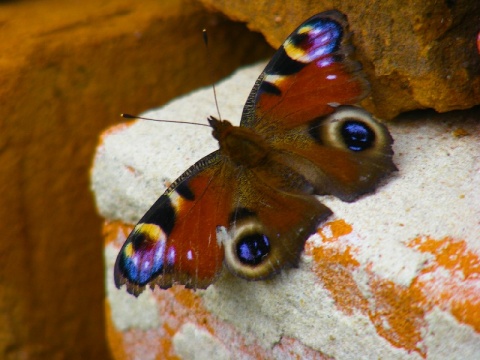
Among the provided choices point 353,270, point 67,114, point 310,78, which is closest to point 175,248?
point 353,270

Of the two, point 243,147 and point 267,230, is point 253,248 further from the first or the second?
point 243,147

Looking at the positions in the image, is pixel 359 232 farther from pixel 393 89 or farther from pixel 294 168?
pixel 393 89

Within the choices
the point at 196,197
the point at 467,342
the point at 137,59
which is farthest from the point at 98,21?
the point at 467,342

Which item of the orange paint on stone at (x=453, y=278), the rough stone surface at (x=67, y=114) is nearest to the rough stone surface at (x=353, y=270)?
the orange paint on stone at (x=453, y=278)

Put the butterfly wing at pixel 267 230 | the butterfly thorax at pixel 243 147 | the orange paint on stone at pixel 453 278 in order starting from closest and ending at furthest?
1. the orange paint on stone at pixel 453 278
2. the butterfly wing at pixel 267 230
3. the butterfly thorax at pixel 243 147

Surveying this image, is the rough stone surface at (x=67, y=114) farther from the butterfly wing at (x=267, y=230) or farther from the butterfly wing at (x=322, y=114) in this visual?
the butterfly wing at (x=267, y=230)

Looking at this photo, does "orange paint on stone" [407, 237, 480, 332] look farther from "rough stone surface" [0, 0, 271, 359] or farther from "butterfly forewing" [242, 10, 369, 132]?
"rough stone surface" [0, 0, 271, 359]
